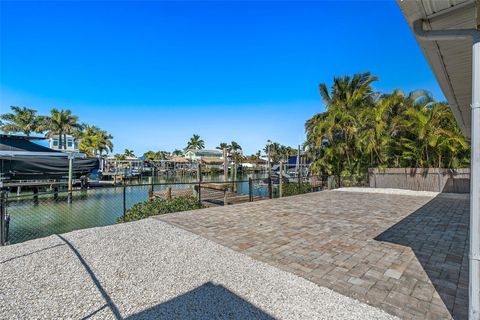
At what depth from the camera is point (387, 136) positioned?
12680 millimetres

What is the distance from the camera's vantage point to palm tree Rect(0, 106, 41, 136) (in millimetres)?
28031

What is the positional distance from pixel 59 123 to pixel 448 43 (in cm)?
3580

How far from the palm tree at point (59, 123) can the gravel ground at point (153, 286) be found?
31.4 metres

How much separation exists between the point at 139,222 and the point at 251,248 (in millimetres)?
3042

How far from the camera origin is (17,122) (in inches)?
1113

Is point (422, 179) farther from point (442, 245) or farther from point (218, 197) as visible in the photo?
point (218, 197)

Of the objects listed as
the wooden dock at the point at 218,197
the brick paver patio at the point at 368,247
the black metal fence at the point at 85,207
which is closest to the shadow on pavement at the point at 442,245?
the brick paver patio at the point at 368,247

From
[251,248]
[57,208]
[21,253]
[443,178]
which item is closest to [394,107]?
[443,178]

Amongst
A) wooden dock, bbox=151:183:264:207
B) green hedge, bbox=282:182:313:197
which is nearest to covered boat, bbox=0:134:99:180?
wooden dock, bbox=151:183:264:207

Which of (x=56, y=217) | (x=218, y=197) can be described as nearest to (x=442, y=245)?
(x=218, y=197)

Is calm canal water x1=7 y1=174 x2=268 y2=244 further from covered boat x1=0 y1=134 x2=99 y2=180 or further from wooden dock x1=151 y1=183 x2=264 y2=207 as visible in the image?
wooden dock x1=151 y1=183 x2=264 y2=207

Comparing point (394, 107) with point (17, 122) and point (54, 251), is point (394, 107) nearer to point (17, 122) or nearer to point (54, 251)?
point (54, 251)

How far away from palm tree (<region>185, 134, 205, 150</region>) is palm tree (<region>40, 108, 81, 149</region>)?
113 ft

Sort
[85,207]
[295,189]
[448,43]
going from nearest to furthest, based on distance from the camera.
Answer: [448,43] < [85,207] < [295,189]
